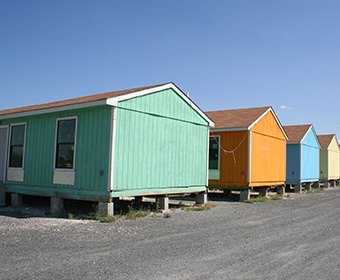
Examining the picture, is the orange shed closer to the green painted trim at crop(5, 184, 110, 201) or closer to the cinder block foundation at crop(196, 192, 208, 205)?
the cinder block foundation at crop(196, 192, 208, 205)

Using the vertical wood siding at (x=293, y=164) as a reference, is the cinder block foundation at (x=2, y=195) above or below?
below

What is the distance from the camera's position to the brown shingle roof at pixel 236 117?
16359 millimetres

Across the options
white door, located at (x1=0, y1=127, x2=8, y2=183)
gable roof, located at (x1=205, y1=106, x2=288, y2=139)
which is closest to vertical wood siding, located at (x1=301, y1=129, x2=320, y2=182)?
gable roof, located at (x1=205, y1=106, x2=288, y2=139)

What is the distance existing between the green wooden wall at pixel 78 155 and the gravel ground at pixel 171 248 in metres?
1.15

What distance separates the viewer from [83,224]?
8812 millimetres

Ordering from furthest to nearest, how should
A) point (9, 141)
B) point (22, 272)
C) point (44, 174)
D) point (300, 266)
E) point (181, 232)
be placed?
point (9, 141), point (44, 174), point (181, 232), point (300, 266), point (22, 272)


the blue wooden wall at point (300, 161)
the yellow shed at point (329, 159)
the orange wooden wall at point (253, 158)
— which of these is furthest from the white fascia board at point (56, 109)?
the yellow shed at point (329, 159)

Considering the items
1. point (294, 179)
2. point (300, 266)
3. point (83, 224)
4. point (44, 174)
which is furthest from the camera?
point (294, 179)

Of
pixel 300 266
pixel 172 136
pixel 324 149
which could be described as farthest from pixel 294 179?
pixel 300 266

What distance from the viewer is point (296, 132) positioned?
23516 mm

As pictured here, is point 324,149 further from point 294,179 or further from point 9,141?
point 9,141

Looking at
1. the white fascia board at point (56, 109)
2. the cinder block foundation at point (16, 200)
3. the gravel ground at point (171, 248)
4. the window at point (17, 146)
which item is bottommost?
the gravel ground at point (171, 248)

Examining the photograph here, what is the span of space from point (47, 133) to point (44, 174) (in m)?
1.26

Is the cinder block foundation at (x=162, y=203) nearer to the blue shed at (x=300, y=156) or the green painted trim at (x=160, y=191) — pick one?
the green painted trim at (x=160, y=191)
